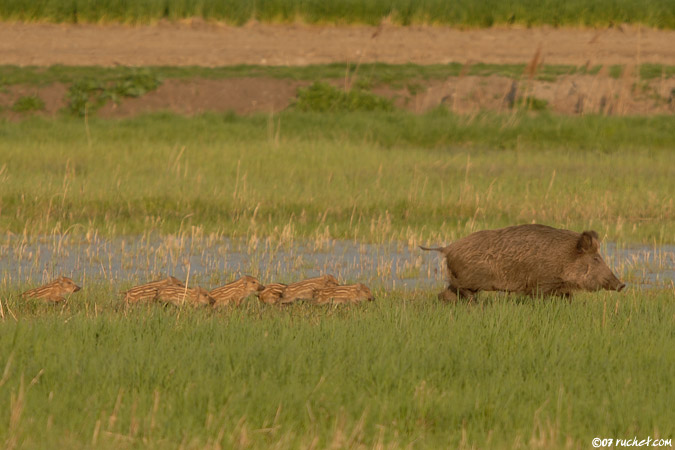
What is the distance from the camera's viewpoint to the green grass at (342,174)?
46.4 ft

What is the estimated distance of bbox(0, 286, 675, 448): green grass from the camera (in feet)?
18.5

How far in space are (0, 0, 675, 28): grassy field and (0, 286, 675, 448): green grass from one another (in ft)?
93.6

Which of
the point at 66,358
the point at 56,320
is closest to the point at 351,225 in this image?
the point at 56,320

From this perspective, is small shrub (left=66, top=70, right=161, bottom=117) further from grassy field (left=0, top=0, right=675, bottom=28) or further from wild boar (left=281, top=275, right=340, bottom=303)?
wild boar (left=281, top=275, right=340, bottom=303)

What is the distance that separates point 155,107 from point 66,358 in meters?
19.6

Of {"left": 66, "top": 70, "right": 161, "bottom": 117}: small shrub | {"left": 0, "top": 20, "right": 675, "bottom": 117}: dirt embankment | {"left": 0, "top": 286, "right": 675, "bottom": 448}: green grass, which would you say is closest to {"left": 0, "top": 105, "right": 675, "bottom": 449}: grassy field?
{"left": 0, "top": 286, "right": 675, "bottom": 448}: green grass

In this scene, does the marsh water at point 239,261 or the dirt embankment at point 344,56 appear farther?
the dirt embankment at point 344,56

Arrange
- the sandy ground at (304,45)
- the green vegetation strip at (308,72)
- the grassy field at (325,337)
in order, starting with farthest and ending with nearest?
the sandy ground at (304,45) → the green vegetation strip at (308,72) → the grassy field at (325,337)

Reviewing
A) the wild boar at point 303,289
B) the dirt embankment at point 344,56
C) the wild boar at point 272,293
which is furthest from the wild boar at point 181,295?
the dirt embankment at point 344,56

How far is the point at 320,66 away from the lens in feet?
97.8

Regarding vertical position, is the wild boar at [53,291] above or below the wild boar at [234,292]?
below

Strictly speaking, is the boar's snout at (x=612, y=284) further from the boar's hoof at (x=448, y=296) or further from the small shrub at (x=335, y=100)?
the small shrub at (x=335, y=100)

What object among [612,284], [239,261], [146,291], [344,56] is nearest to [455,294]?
[612,284]

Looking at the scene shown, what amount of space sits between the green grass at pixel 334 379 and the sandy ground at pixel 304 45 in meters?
24.3
